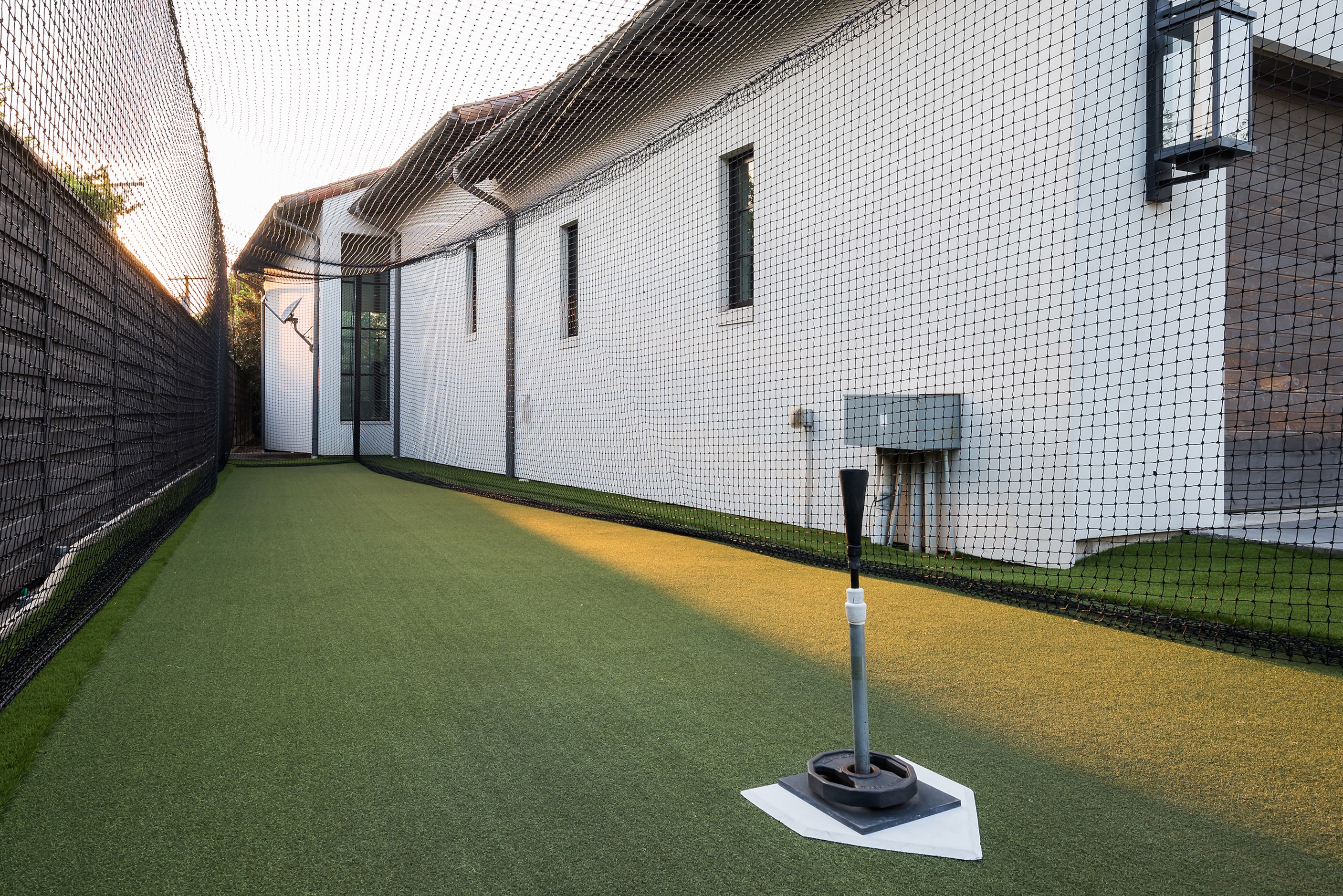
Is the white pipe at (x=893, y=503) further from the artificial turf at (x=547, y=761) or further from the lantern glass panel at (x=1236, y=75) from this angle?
the lantern glass panel at (x=1236, y=75)

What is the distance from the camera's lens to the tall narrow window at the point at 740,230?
7.16m

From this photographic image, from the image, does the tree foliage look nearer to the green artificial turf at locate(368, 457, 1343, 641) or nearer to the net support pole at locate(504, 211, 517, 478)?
the green artificial turf at locate(368, 457, 1343, 641)

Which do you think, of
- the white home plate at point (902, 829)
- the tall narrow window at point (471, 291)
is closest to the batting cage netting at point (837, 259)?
the white home plate at point (902, 829)

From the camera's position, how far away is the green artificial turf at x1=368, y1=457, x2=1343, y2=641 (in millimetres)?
3410

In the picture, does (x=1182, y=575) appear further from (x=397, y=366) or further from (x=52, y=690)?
(x=397, y=366)

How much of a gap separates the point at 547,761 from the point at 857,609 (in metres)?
0.85

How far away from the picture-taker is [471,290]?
42.8ft

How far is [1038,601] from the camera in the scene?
3631 mm

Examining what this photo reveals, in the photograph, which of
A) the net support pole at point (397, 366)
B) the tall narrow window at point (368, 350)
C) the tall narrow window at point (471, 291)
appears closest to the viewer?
the tall narrow window at point (471, 291)

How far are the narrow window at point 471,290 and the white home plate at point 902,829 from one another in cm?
1181

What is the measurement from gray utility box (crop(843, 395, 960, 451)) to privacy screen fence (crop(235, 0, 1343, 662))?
0.02 meters

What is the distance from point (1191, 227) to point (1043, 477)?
1.77 metres

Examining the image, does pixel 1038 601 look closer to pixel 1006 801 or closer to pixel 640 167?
pixel 1006 801

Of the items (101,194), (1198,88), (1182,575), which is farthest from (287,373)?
(1182,575)
